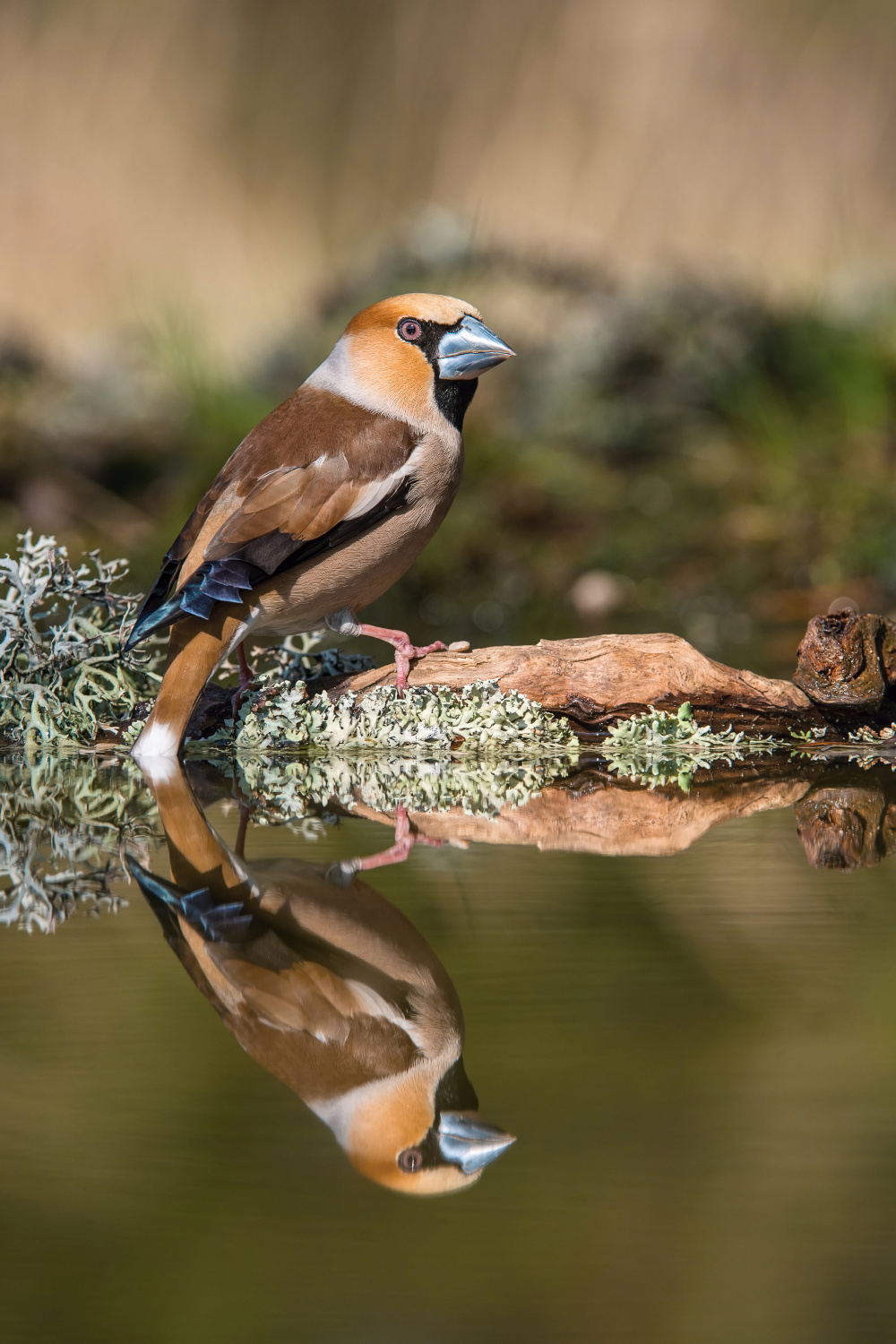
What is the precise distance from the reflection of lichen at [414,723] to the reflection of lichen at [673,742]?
0.13 m

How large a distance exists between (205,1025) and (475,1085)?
14.4 inches

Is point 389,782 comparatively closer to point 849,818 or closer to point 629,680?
point 629,680

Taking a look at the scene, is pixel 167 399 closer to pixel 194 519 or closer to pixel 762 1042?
pixel 194 519

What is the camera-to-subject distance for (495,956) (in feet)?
6.20

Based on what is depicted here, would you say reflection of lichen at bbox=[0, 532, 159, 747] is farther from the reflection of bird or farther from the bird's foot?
the reflection of bird

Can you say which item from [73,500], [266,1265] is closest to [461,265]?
[73,500]

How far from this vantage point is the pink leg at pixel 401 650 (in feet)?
13.1

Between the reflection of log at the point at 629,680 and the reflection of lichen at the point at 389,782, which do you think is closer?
the reflection of lichen at the point at 389,782

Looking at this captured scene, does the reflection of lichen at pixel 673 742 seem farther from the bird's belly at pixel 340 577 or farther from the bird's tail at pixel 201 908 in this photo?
the bird's tail at pixel 201 908

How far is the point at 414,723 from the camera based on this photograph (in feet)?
12.6

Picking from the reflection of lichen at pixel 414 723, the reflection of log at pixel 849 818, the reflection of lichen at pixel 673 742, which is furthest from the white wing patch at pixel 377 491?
the reflection of log at pixel 849 818

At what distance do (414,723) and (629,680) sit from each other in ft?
1.98

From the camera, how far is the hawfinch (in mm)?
3686

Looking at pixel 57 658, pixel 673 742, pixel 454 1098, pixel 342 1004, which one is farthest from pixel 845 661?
pixel 454 1098
